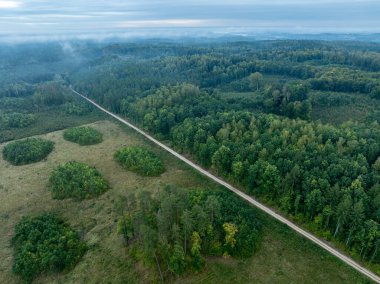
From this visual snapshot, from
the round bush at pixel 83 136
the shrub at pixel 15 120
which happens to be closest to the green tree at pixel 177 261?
the round bush at pixel 83 136

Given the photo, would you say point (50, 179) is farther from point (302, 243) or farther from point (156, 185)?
point (302, 243)

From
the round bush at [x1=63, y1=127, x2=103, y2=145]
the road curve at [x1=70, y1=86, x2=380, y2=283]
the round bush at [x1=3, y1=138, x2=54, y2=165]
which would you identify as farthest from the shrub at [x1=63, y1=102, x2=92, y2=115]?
the road curve at [x1=70, y1=86, x2=380, y2=283]

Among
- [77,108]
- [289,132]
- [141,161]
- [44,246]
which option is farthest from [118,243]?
[77,108]

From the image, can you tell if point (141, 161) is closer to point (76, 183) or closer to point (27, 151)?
point (76, 183)

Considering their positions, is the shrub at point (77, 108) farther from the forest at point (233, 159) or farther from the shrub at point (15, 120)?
the shrub at point (15, 120)

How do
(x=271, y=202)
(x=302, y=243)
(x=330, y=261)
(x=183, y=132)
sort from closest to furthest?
(x=330, y=261)
(x=302, y=243)
(x=271, y=202)
(x=183, y=132)

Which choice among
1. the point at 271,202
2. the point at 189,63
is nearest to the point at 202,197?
the point at 271,202

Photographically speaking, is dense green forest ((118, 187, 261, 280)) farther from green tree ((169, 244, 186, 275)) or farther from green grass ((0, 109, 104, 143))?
green grass ((0, 109, 104, 143))
